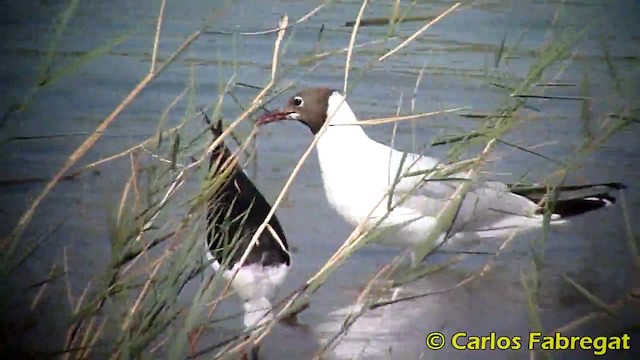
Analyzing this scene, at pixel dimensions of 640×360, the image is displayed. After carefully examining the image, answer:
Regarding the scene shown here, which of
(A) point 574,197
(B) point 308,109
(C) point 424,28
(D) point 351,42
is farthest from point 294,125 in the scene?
(A) point 574,197

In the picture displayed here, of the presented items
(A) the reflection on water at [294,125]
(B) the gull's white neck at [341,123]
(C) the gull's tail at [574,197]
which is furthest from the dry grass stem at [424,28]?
(C) the gull's tail at [574,197]

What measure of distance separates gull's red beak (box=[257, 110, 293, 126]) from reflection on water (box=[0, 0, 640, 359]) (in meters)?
0.02

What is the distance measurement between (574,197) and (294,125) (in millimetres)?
551

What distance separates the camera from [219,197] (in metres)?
1.57

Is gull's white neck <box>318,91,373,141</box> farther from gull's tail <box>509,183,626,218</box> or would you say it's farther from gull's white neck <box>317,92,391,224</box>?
gull's tail <box>509,183,626,218</box>

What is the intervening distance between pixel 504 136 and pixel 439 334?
0.40 m

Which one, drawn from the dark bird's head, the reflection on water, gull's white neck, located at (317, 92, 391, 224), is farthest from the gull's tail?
the dark bird's head

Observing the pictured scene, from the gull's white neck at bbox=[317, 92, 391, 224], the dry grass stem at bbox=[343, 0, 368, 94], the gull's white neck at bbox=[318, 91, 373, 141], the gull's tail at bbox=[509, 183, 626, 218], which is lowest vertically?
the gull's tail at bbox=[509, 183, 626, 218]

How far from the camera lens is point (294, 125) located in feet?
5.32

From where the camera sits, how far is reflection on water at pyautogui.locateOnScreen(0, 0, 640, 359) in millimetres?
1614

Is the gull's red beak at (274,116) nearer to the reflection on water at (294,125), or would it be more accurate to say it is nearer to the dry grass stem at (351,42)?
the reflection on water at (294,125)

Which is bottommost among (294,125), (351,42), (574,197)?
(574,197)

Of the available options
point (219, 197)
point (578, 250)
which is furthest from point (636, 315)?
point (219, 197)

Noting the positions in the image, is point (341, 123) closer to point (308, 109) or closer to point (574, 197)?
point (308, 109)
